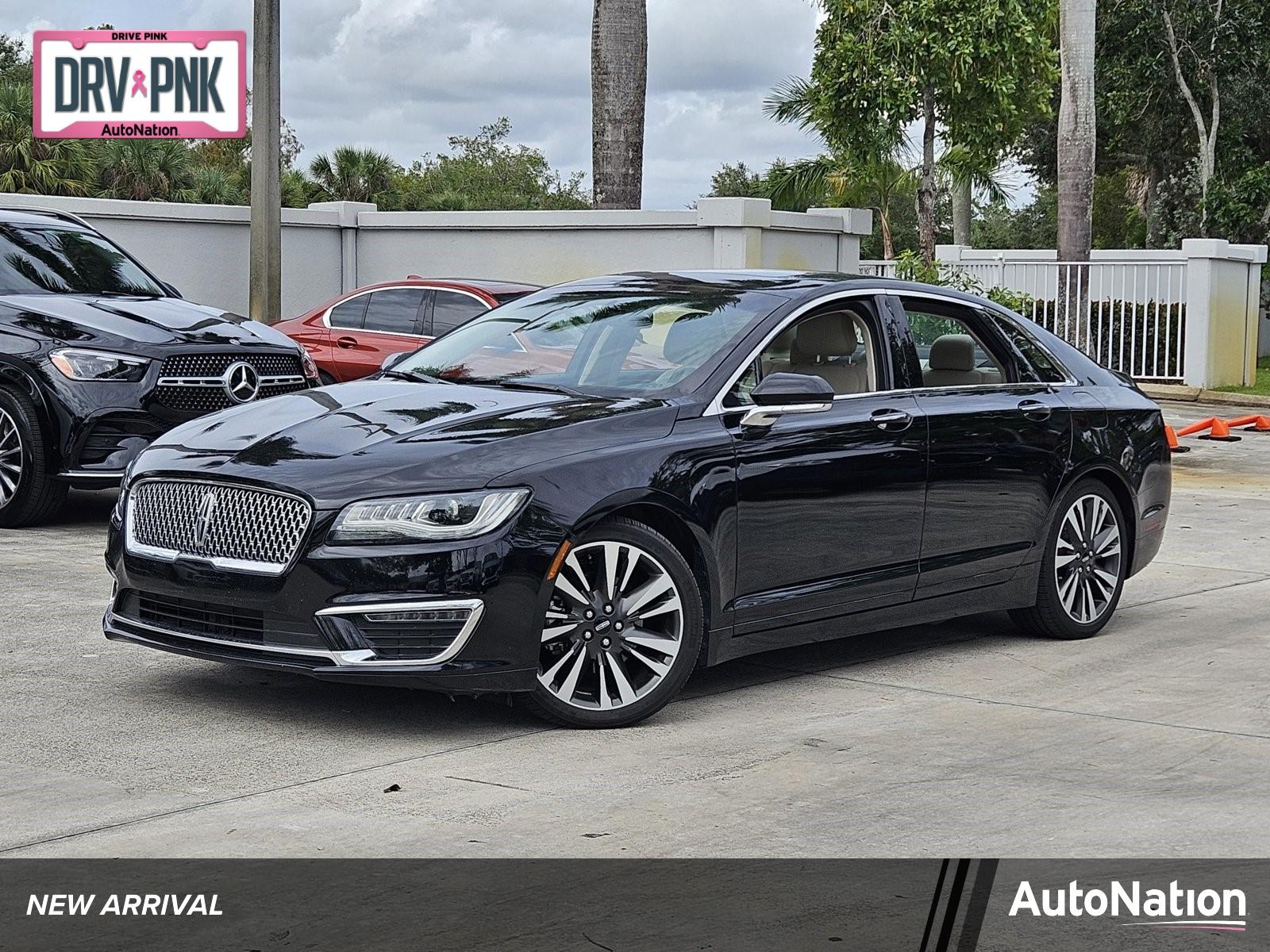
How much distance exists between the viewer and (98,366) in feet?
36.1

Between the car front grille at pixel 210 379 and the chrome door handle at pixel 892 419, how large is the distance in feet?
15.7

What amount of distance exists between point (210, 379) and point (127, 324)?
61 cm

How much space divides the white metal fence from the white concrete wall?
508 cm

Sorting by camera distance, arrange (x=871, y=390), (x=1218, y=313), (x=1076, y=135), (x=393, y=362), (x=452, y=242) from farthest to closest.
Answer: (x=1218, y=313), (x=1076, y=135), (x=452, y=242), (x=393, y=362), (x=871, y=390)

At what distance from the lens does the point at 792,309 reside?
735 centimetres

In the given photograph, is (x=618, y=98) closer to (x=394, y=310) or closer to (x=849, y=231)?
(x=849, y=231)

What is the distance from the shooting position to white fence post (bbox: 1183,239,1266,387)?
26.1 meters

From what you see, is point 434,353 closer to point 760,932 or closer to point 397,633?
point 397,633

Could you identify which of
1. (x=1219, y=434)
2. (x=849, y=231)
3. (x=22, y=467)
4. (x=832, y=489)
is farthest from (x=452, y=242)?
(x=832, y=489)

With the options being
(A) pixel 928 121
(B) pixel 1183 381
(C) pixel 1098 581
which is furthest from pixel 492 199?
(C) pixel 1098 581

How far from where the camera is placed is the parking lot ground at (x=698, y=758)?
5.09 meters

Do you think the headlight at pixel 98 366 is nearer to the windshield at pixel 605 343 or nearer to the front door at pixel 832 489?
the windshield at pixel 605 343

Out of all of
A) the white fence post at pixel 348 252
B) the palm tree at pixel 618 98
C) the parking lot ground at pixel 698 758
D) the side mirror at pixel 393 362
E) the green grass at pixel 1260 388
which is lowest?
the parking lot ground at pixel 698 758

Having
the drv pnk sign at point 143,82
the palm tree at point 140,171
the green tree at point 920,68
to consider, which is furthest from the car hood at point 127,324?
the palm tree at point 140,171
